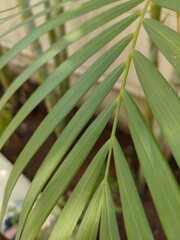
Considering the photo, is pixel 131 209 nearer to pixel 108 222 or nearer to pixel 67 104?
pixel 108 222

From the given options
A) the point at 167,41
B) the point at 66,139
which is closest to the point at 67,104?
the point at 66,139

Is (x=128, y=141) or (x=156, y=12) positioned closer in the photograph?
(x=156, y=12)

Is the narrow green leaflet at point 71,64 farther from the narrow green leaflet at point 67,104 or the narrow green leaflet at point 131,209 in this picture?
the narrow green leaflet at point 131,209

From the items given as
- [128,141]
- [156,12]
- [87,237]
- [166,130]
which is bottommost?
[128,141]

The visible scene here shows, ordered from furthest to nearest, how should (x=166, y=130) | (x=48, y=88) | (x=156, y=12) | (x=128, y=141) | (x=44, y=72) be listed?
(x=128, y=141), (x=44, y=72), (x=156, y=12), (x=48, y=88), (x=166, y=130)

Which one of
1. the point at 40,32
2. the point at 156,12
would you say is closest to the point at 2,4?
the point at 156,12

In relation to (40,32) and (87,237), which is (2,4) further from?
(87,237)

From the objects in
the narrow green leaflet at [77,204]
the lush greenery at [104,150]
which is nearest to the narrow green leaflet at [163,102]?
the lush greenery at [104,150]
